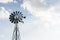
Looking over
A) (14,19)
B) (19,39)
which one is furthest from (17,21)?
(19,39)

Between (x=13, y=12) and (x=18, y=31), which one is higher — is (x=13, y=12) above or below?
above

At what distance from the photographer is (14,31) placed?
5738 inches

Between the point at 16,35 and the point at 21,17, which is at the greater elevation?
the point at 21,17

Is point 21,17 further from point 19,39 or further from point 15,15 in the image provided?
point 19,39

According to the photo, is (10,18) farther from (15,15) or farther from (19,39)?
(19,39)

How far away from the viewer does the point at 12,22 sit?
149 m

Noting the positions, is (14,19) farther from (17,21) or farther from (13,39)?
(13,39)

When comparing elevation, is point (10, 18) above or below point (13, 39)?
above

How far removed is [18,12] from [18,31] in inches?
392

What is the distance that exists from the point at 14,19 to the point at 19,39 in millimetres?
12177

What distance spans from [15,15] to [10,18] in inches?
122

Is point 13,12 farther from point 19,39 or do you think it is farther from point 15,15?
point 19,39

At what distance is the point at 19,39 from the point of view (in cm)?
14225

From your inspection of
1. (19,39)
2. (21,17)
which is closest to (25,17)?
(21,17)
